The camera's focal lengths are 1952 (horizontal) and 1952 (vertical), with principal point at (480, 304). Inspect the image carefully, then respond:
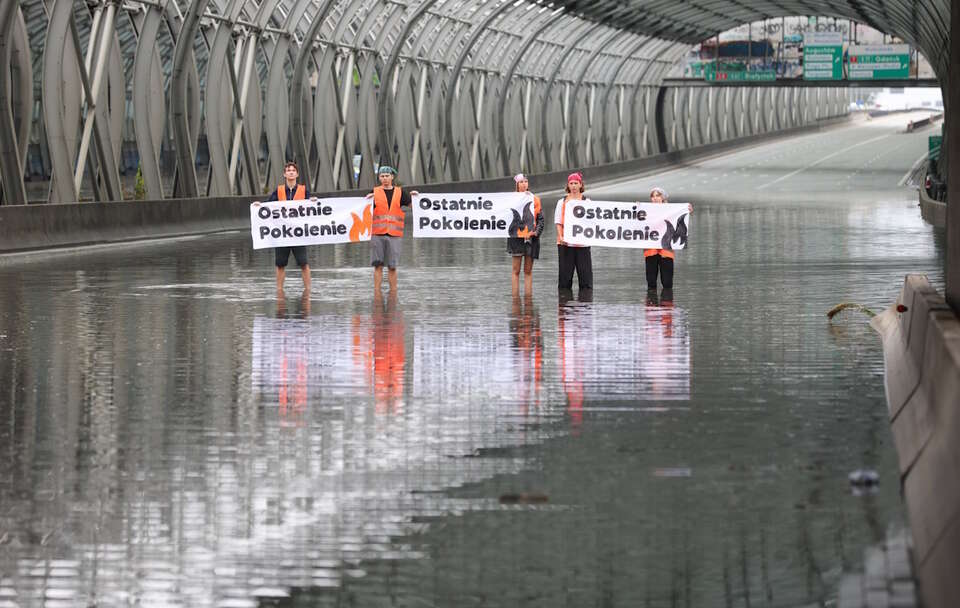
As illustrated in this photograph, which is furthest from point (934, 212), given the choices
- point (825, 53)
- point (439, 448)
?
point (825, 53)

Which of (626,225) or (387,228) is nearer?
(387,228)

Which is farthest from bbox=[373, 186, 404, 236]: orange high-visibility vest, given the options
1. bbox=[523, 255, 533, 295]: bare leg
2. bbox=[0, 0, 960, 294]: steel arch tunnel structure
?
bbox=[0, 0, 960, 294]: steel arch tunnel structure

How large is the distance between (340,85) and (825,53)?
51897 millimetres

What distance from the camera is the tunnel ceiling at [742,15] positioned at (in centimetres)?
7144

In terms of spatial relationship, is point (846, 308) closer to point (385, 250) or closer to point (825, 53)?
point (385, 250)

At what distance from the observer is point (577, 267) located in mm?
22219

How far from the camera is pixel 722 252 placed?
30.3m

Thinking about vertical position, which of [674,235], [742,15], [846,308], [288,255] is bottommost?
[846,308]

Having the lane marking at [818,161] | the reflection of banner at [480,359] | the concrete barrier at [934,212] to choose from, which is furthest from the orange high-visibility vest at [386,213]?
the lane marking at [818,161]

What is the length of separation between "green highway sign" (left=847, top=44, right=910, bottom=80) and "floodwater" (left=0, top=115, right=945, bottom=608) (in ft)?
288

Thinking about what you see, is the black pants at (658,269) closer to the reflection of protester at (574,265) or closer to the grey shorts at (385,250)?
the reflection of protester at (574,265)

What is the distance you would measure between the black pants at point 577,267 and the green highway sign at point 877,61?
86.8 m

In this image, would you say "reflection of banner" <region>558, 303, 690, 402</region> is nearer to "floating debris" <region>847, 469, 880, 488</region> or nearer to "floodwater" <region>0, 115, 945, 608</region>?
"floodwater" <region>0, 115, 945, 608</region>

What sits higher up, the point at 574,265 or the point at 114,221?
the point at 114,221
